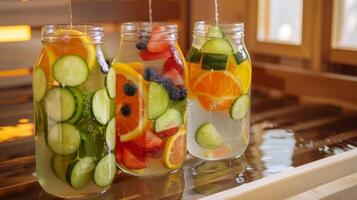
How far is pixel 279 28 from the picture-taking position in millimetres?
1369

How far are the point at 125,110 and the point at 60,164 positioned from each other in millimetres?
124

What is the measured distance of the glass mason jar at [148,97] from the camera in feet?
2.20

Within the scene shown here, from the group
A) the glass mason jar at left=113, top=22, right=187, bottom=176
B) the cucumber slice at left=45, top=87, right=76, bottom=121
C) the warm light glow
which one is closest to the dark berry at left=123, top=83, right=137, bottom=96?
the glass mason jar at left=113, top=22, right=187, bottom=176

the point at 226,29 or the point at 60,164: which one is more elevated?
the point at 226,29

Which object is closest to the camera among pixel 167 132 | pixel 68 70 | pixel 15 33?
pixel 68 70

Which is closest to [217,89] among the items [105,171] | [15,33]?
[105,171]

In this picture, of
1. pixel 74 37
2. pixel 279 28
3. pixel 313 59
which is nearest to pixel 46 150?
pixel 74 37

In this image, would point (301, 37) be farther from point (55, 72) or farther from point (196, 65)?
point (55, 72)

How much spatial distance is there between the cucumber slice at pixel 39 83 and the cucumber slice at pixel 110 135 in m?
0.09

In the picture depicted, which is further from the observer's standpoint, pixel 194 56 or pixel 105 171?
pixel 194 56

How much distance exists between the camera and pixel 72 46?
59 cm

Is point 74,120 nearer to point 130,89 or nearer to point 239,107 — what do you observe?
point 130,89

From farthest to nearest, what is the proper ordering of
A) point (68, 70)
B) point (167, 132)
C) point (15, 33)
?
point (15, 33) → point (167, 132) → point (68, 70)

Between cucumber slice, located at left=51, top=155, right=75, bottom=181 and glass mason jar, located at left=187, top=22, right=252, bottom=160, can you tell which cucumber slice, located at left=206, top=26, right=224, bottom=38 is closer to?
glass mason jar, located at left=187, top=22, right=252, bottom=160
